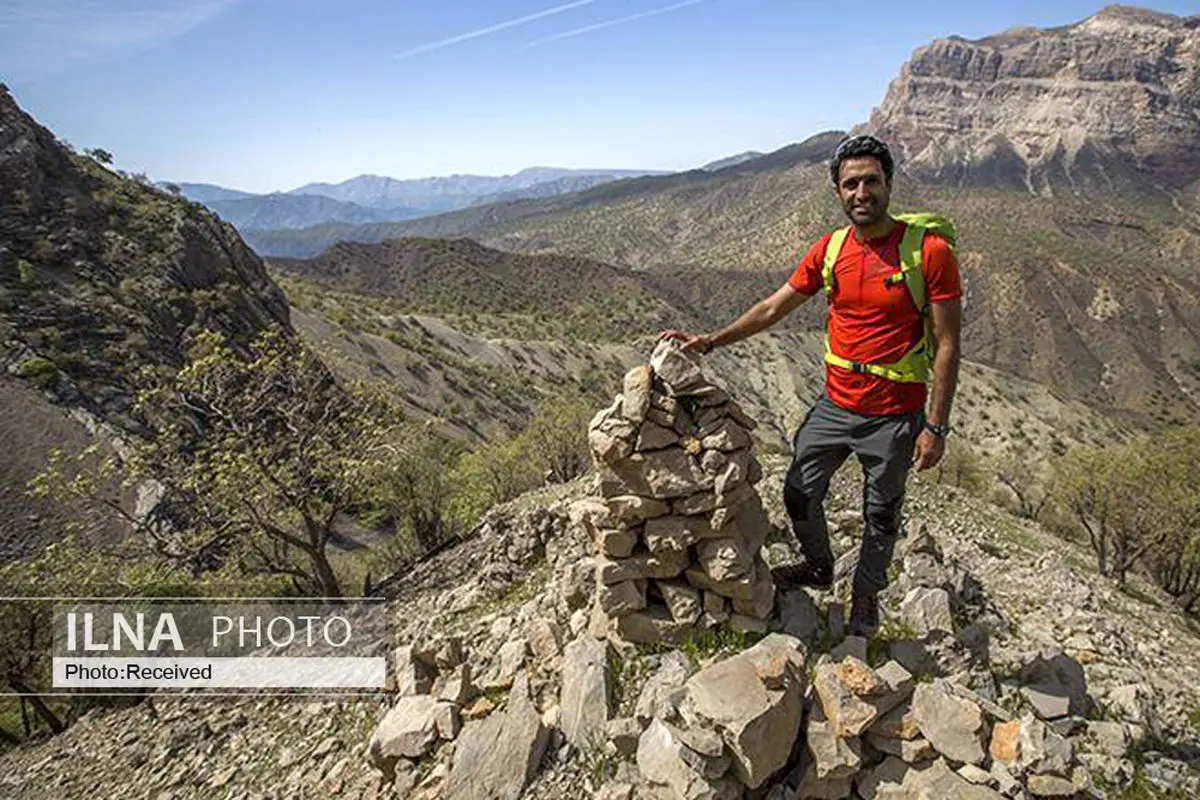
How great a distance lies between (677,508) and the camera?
20.2 feet

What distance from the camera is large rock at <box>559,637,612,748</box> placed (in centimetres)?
593

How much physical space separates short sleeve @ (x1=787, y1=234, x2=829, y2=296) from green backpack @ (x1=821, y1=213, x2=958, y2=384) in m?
0.10

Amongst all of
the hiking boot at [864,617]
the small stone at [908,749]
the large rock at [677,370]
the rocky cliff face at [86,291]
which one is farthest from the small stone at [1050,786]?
the rocky cliff face at [86,291]

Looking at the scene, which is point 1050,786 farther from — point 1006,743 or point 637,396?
point 637,396

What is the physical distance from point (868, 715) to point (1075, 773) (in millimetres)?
1461

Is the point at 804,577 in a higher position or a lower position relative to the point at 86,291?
lower

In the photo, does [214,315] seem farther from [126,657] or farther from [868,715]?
[868,715]

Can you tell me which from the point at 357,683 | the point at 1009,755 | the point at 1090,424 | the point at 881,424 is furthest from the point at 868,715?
the point at 1090,424

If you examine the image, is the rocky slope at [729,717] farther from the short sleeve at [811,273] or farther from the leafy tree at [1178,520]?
the leafy tree at [1178,520]

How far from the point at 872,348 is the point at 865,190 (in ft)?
4.25

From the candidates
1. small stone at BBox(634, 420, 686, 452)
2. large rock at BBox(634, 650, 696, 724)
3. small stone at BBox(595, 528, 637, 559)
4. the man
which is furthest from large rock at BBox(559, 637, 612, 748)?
the man

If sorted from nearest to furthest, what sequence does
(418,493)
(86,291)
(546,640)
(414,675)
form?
(546,640) → (414,675) → (418,493) → (86,291)

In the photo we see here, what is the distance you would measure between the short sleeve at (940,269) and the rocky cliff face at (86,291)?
26.2m

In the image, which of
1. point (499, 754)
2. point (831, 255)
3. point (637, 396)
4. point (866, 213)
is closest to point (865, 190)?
point (866, 213)
